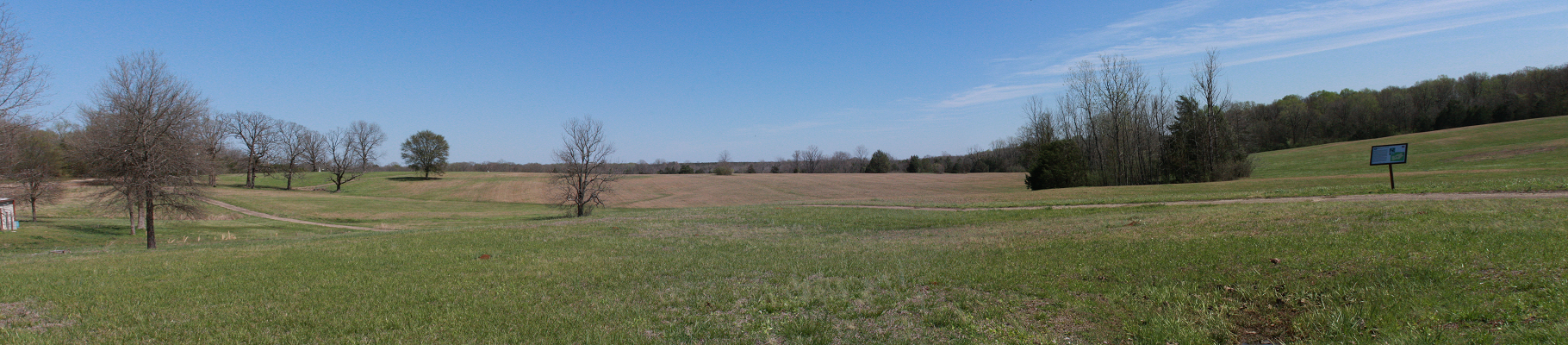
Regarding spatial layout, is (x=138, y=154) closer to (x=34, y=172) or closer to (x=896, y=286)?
(x=34, y=172)

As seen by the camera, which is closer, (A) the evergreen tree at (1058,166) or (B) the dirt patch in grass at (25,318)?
(B) the dirt patch in grass at (25,318)

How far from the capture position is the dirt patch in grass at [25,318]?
642 cm

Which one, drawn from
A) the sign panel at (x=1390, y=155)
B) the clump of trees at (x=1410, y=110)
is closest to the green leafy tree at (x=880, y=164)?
the clump of trees at (x=1410, y=110)

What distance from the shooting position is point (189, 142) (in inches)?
1046

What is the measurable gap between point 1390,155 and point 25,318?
28266 millimetres

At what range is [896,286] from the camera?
8.03 m

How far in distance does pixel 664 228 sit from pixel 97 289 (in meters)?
12.8

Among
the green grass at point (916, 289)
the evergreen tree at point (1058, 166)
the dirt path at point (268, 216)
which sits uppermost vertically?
the evergreen tree at point (1058, 166)

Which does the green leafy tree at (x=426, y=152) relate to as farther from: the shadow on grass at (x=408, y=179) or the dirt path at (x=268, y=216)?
the dirt path at (x=268, y=216)

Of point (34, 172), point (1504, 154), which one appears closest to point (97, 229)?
point (34, 172)

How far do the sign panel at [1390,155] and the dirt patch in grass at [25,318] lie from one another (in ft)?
87.4

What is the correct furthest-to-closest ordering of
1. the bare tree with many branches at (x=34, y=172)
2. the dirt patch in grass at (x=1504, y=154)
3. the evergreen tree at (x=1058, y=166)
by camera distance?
the evergreen tree at (x=1058, y=166), the dirt patch in grass at (x=1504, y=154), the bare tree with many branches at (x=34, y=172)

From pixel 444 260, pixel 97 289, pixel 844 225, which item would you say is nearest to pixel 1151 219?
pixel 844 225

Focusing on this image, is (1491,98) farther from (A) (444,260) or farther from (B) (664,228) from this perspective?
(A) (444,260)
